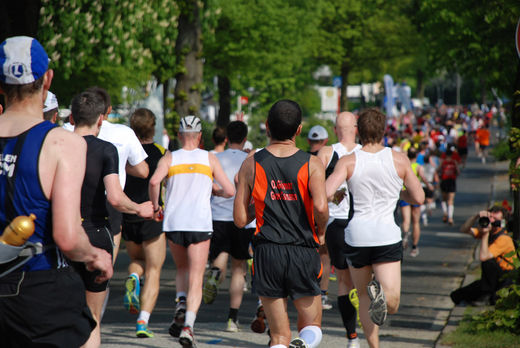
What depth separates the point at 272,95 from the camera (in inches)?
1479

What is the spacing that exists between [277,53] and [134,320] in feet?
67.0

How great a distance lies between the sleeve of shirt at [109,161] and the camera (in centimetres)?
554

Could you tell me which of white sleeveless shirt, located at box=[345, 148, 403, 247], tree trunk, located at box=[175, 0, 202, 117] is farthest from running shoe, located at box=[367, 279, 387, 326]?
tree trunk, located at box=[175, 0, 202, 117]

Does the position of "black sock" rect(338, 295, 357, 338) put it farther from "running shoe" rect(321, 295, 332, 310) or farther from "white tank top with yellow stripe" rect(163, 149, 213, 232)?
"running shoe" rect(321, 295, 332, 310)

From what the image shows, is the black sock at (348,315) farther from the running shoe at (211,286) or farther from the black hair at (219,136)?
the black hair at (219,136)

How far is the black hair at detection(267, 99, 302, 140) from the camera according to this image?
5.56 metres

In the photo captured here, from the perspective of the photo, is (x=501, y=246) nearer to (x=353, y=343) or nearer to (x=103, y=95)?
(x=353, y=343)

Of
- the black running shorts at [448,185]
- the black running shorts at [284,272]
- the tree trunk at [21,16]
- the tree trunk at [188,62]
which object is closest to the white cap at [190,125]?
the black running shorts at [284,272]

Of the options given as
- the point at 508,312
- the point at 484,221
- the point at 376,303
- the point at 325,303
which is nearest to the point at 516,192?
the point at 484,221

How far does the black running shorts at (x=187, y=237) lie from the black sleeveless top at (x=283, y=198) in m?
2.24

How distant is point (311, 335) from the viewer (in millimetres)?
5527

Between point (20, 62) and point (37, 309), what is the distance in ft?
3.24

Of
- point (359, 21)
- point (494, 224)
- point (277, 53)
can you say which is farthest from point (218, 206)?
point (359, 21)

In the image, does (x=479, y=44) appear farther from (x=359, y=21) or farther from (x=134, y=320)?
(x=359, y=21)
